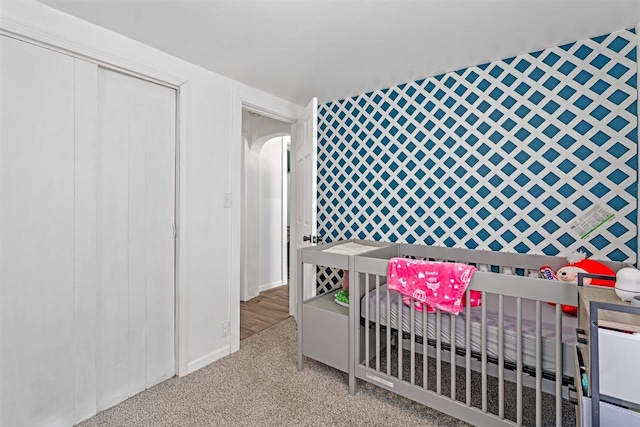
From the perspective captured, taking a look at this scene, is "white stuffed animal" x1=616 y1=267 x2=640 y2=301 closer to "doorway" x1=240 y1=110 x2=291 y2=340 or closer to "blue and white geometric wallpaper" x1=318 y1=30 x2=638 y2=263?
"blue and white geometric wallpaper" x1=318 y1=30 x2=638 y2=263

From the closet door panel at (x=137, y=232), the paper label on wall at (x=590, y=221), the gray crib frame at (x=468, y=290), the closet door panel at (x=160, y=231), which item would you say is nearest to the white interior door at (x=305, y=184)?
the gray crib frame at (x=468, y=290)

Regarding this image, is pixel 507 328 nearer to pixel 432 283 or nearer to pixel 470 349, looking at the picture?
pixel 470 349

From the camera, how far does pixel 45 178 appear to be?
5.47ft

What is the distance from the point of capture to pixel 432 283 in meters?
1.74

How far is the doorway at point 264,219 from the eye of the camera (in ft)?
12.7

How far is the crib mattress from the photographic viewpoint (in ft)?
4.93

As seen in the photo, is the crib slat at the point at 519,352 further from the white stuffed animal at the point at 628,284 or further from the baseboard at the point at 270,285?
the baseboard at the point at 270,285

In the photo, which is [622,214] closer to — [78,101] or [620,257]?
[620,257]

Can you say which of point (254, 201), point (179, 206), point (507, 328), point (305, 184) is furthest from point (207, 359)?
point (254, 201)

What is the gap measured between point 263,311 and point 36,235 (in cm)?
238

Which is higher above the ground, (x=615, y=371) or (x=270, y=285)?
(x=615, y=371)

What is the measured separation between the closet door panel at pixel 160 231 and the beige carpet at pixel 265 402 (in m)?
0.23

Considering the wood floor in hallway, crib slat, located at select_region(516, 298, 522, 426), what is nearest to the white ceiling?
crib slat, located at select_region(516, 298, 522, 426)

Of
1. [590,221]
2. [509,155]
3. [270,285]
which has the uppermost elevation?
[509,155]
